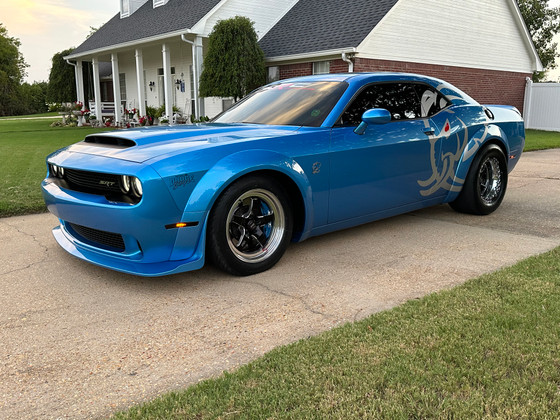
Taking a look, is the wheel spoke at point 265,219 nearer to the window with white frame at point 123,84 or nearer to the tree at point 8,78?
the window with white frame at point 123,84

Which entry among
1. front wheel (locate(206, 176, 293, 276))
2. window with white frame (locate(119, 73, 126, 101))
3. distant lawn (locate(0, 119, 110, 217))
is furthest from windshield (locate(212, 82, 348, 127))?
window with white frame (locate(119, 73, 126, 101))

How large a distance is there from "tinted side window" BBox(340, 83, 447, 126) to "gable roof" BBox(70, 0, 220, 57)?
1384cm

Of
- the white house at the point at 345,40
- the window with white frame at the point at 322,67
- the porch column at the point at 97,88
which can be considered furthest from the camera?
the porch column at the point at 97,88

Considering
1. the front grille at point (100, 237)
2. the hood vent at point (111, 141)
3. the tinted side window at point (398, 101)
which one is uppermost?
the tinted side window at point (398, 101)

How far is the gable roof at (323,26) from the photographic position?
16.2 meters

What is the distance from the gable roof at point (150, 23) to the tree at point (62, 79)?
4.50 metres

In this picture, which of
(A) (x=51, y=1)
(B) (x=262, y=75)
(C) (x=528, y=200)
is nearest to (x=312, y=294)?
(C) (x=528, y=200)

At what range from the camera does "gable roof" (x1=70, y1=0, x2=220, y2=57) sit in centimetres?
1823

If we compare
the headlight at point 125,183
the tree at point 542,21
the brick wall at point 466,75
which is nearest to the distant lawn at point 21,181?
the headlight at point 125,183

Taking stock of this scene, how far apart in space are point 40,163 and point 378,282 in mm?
8680

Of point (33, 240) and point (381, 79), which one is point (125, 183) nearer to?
point (33, 240)

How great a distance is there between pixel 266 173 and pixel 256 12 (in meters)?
17.4

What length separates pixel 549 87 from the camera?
22.5m

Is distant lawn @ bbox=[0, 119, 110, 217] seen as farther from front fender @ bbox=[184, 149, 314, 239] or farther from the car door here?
the car door
